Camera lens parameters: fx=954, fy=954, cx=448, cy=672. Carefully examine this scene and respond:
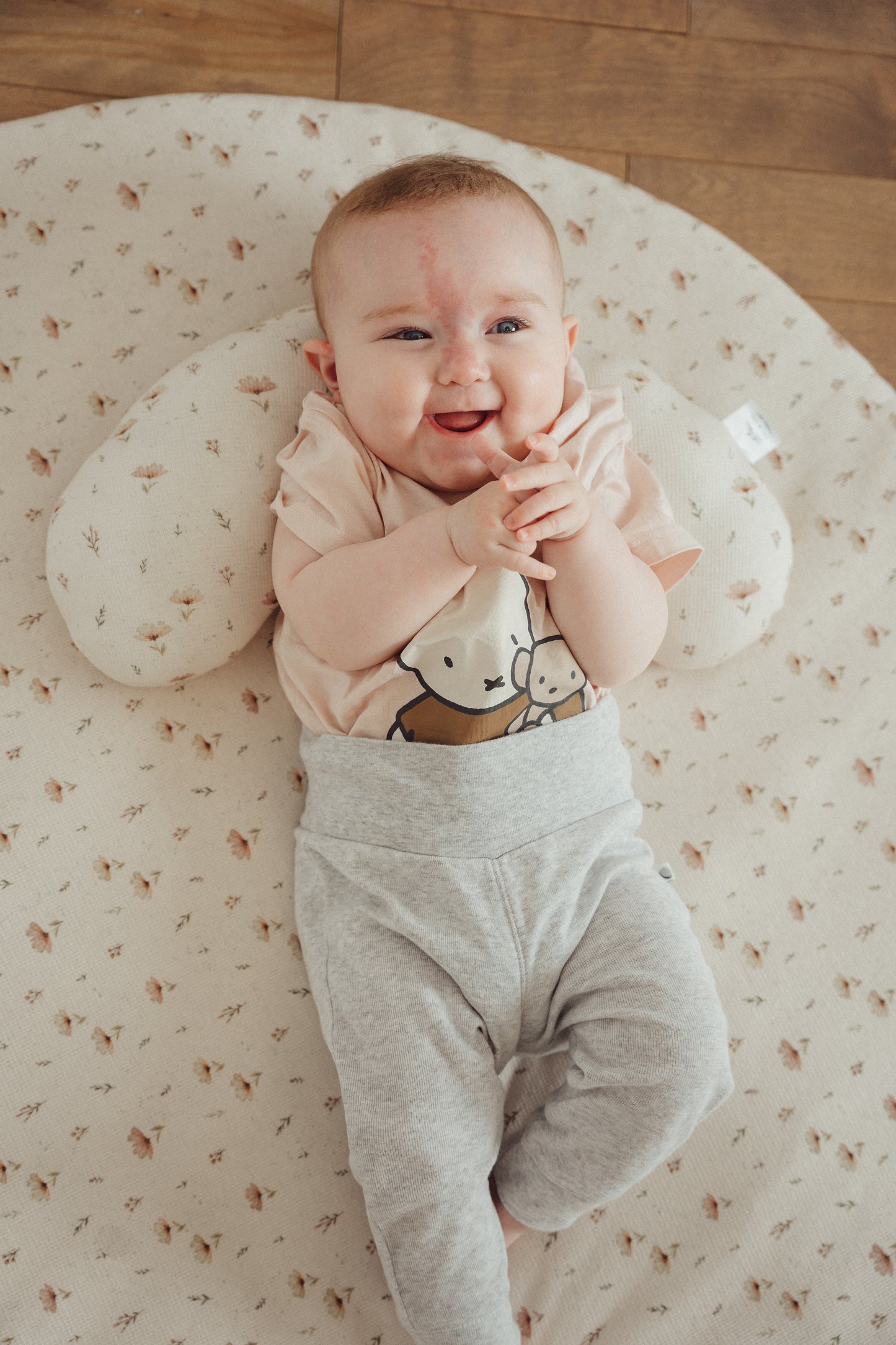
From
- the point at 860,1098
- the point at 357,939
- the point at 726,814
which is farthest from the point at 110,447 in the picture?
the point at 860,1098

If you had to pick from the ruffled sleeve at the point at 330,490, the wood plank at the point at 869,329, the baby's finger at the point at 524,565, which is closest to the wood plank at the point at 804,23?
the wood plank at the point at 869,329

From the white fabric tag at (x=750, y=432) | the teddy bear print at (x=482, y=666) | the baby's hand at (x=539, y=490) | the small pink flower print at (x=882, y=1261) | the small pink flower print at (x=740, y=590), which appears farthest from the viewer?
the white fabric tag at (x=750, y=432)

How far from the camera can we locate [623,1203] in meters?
1.02

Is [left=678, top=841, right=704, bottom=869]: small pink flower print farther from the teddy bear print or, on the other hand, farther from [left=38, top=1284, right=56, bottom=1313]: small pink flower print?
[left=38, top=1284, right=56, bottom=1313]: small pink flower print

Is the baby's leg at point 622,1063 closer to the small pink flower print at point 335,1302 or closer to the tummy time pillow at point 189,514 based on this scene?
the small pink flower print at point 335,1302

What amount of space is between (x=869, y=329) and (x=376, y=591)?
1.08 meters

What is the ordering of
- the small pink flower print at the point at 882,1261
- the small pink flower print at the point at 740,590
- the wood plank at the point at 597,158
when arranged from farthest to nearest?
the wood plank at the point at 597,158, the small pink flower print at the point at 740,590, the small pink flower print at the point at 882,1261

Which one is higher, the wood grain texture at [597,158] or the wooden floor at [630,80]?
the wooden floor at [630,80]

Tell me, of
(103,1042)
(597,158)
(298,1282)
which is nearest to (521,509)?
(103,1042)

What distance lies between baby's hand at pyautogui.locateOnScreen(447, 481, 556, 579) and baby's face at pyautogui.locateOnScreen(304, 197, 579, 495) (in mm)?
87

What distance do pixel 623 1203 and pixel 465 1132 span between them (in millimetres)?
264

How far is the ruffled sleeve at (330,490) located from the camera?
925 millimetres

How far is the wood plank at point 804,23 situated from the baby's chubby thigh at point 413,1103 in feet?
4.59

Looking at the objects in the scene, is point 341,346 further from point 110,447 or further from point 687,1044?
point 687,1044
